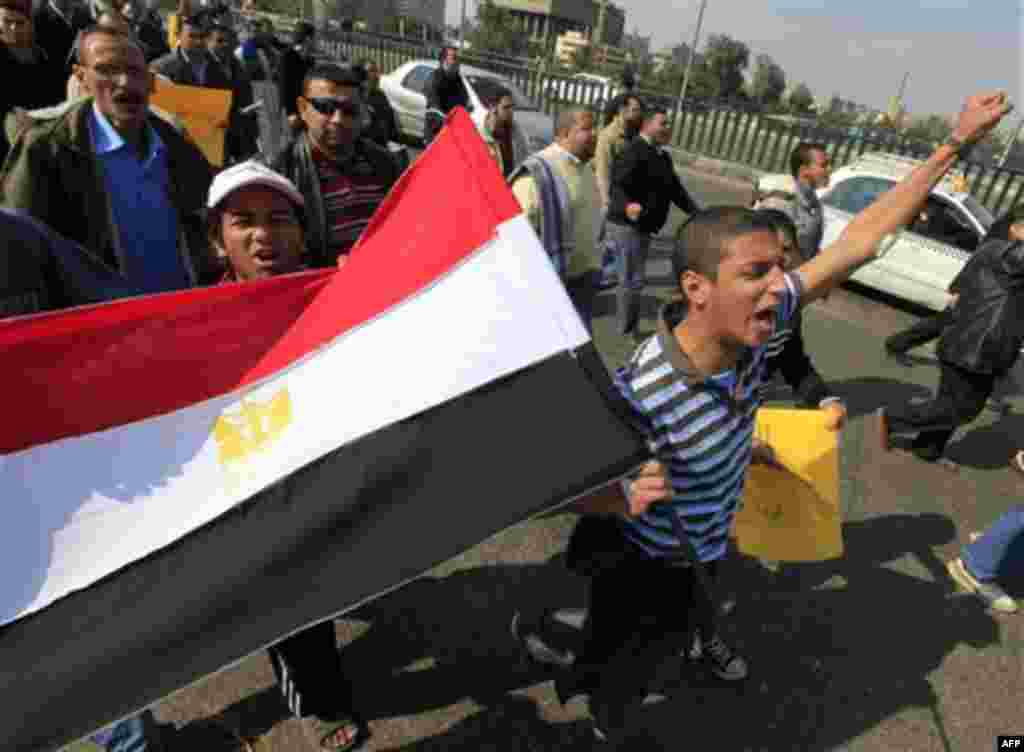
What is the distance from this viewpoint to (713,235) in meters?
1.86

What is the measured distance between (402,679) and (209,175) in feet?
7.61

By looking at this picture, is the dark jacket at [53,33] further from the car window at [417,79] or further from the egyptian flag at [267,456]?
the car window at [417,79]

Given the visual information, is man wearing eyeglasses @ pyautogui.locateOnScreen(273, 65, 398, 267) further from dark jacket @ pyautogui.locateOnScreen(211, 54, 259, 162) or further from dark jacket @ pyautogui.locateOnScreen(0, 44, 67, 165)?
dark jacket @ pyautogui.locateOnScreen(211, 54, 259, 162)

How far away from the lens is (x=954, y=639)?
10.7 ft

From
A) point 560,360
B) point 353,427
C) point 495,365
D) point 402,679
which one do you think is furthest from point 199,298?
point 402,679

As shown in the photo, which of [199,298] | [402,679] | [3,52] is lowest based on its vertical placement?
[402,679]

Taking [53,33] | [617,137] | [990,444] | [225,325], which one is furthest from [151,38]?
[990,444]

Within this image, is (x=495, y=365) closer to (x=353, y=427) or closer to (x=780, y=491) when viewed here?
(x=353, y=427)

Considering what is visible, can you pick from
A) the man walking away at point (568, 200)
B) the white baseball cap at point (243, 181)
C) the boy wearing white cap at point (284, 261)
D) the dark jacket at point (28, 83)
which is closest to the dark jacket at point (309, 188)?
the boy wearing white cap at point (284, 261)

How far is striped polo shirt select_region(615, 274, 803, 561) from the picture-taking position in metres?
1.91

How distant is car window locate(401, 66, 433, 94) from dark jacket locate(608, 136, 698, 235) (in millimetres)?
8723

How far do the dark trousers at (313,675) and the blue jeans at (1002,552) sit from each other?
125 inches

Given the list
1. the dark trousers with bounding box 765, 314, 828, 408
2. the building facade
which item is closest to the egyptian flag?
the dark trousers with bounding box 765, 314, 828, 408

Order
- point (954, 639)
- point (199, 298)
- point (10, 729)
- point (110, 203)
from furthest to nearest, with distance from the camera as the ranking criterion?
point (954, 639)
point (110, 203)
point (199, 298)
point (10, 729)
